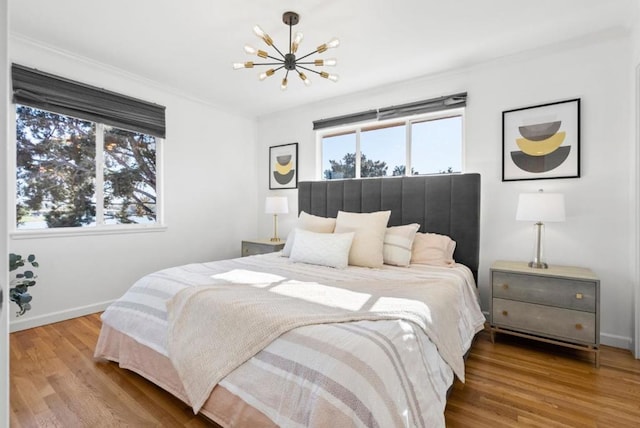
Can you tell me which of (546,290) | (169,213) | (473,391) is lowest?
(473,391)

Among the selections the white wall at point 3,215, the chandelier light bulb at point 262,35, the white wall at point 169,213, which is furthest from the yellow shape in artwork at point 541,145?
the white wall at point 169,213

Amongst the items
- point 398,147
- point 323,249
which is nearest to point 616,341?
point 323,249

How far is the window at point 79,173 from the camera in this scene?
281 centimetres

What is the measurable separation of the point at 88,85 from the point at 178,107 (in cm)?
96

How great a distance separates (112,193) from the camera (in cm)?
336

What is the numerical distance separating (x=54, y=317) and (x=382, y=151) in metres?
3.80

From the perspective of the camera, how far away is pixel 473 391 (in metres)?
1.91

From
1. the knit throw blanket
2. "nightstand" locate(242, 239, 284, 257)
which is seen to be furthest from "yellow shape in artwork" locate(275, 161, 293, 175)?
the knit throw blanket

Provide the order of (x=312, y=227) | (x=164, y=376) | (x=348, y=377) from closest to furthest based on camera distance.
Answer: (x=348, y=377) → (x=164, y=376) → (x=312, y=227)

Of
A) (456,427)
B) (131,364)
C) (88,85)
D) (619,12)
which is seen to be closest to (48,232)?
(88,85)

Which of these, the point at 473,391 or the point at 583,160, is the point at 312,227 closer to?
the point at 473,391

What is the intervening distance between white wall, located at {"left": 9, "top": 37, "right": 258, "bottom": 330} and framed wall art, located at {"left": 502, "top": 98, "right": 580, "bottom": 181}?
3.45 metres

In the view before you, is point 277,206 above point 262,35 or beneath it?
beneath

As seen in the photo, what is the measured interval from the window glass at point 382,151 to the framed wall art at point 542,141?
3.46 feet
